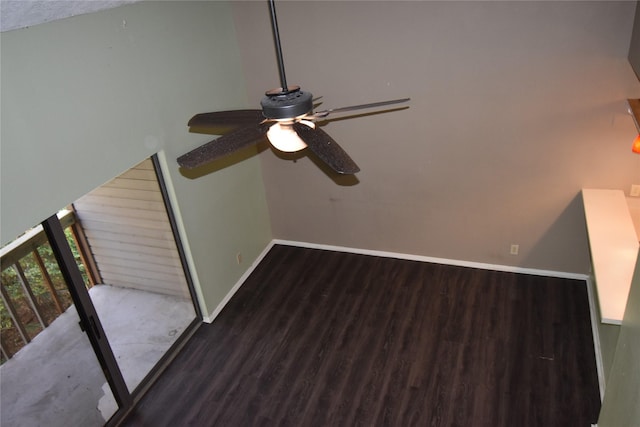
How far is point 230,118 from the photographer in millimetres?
2457

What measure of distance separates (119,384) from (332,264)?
248 cm

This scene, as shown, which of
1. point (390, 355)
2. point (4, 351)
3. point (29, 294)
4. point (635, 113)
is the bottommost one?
point (390, 355)

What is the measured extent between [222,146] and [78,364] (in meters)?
2.87

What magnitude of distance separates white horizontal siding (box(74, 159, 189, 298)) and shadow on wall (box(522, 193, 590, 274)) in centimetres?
351

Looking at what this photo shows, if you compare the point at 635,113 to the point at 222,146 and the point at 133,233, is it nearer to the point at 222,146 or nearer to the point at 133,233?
the point at 222,146

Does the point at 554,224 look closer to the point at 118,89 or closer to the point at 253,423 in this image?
the point at 253,423

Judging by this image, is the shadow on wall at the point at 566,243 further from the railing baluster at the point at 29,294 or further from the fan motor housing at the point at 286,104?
the railing baluster at the point at 29,294

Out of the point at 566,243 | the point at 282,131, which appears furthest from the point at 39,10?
the point at 566,243

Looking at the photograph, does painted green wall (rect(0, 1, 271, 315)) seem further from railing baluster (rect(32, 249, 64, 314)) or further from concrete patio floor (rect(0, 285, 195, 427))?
railing baluster (rect(32, 249, 64, 314))

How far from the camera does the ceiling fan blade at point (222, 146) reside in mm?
2211

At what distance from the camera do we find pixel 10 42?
2621mm

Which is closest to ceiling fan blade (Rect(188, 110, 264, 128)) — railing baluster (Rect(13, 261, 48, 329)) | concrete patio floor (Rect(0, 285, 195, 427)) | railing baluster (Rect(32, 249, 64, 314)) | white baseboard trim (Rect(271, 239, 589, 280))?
railing baluster (Rect(32, 249, 64, 314))

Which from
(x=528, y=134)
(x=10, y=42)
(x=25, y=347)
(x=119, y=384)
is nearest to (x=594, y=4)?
(x=528, y=134)

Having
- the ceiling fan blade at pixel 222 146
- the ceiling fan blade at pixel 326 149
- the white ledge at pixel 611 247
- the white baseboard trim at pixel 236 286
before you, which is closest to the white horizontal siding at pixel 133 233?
the white baseboard trim at pixel 236 286
